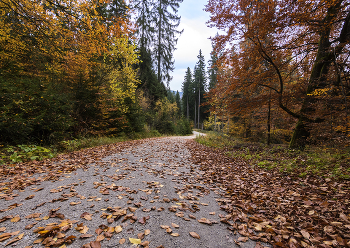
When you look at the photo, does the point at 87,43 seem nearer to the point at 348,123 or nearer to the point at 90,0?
the point at 90,0

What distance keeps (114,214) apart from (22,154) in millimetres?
5195

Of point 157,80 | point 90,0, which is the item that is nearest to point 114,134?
point 90,0

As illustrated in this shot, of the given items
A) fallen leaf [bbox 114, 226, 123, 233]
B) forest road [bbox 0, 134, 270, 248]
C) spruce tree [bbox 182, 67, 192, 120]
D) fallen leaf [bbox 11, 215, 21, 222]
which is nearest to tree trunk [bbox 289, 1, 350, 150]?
forest road [bbox 0, 134, 270, 248]

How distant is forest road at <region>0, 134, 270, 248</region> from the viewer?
6.21ft

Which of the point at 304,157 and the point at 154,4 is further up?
the point at 154,4

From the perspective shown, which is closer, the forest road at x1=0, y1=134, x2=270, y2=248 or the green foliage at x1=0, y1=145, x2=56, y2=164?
the forest road at x1=0, y1=134, x2=270, y2=248

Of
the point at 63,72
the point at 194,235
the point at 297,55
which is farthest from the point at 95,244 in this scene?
the point at 63,72

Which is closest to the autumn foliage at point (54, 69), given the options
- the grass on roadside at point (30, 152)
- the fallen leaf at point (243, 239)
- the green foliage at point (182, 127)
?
the grass on roadside at point (30, 152)

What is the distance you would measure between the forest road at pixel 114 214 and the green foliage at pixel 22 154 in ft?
7.93

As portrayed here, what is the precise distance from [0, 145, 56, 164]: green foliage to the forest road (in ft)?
7.93

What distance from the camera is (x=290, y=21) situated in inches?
208

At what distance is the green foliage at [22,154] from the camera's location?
476cm

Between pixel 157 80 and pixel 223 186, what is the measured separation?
2098 cm

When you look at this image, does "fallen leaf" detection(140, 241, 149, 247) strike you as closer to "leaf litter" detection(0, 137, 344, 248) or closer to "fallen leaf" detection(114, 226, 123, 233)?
"leaf litter" detection(0, 137, 344, 248)
